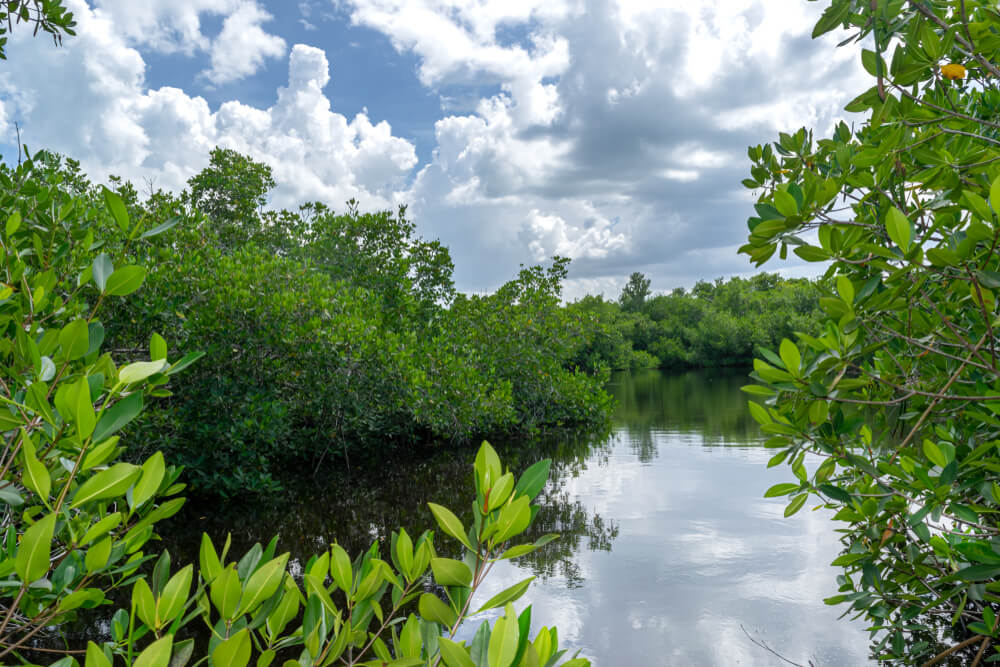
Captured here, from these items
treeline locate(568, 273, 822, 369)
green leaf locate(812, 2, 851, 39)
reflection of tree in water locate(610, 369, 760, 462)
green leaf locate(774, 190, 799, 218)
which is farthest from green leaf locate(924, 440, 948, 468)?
treeline locate(568, 273, 822, 369)

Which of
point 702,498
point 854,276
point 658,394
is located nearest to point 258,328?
point 702,498

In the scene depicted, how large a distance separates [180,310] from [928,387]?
742cm

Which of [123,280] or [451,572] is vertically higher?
[123,280]

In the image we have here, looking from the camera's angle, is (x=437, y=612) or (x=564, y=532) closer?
(x=437, y=612)

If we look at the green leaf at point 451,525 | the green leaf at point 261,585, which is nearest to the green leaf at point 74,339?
the green leaf at point 261,585

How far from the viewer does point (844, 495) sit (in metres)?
2.20

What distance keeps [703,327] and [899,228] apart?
4596 cm

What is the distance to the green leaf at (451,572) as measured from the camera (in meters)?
0.85

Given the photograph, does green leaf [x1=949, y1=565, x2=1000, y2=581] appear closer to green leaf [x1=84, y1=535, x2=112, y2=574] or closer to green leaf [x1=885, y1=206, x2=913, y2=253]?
green leaf [x1=885, y1=206, x2=913, y2=253]

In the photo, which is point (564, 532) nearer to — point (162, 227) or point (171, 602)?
point (162, 227)

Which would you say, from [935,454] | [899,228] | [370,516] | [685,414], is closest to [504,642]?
[899,228]

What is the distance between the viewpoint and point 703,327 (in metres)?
45.3

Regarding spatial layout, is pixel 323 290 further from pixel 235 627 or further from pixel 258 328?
pixel 235 627

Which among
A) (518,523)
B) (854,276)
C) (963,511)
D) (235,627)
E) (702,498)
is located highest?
(854,276)
